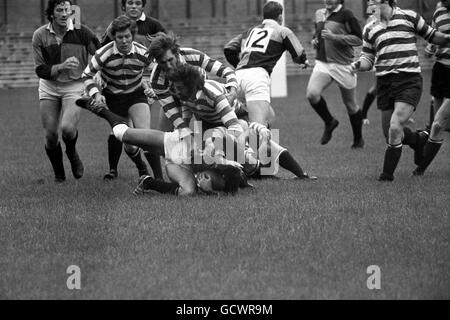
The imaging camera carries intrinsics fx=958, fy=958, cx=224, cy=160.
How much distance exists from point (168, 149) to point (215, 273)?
3.43 m

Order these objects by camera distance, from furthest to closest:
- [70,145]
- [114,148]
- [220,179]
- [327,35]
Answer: [327,35] < [114,148] < [70,145] < [220,179]

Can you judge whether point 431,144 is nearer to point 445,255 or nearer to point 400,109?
point 400,109

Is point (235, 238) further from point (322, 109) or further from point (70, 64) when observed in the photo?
point (322, 109)

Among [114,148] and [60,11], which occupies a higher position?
[60,11]

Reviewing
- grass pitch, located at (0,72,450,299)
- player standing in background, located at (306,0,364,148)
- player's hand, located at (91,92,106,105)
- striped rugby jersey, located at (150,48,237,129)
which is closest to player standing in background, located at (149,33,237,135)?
striped rugby jersey, located at (150,48,237,129)

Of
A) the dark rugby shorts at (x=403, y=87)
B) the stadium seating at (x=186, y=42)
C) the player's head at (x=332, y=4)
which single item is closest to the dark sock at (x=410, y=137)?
the dark rugby shorts at (x=403, y=87)

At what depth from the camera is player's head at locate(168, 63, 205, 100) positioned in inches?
332

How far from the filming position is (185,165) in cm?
918

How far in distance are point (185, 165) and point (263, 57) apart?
111 inches

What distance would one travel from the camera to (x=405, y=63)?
32.3 feet

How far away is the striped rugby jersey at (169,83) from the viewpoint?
30.4 ft

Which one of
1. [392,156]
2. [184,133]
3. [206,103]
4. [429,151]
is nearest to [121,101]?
[184,133]

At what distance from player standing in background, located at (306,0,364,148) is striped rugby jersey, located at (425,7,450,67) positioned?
3066mm

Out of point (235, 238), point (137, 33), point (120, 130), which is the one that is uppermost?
point (137, 33)
